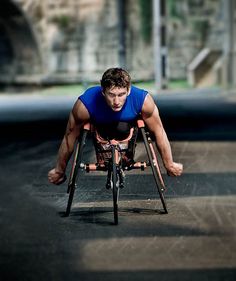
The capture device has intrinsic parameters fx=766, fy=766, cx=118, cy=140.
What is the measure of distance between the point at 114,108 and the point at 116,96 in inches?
4.6

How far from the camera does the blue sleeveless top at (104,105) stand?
19.1ft

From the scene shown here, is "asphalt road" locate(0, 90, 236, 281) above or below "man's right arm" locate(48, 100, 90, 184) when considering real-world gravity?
below

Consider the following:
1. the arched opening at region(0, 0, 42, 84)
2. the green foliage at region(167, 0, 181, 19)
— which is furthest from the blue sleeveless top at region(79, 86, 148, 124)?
the arched opening at region(0, 0, 42, 84)

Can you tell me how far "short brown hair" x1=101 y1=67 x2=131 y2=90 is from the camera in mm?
5520

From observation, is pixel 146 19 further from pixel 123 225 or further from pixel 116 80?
pixel 116 80

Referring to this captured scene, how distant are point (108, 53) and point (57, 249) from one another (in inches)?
1183

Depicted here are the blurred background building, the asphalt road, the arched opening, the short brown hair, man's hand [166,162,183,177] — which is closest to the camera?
the asphalt road

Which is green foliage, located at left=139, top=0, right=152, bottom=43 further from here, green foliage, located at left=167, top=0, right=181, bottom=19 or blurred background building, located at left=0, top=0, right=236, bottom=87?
green foliage, located at left=167, top=0, right=181, bottom=19

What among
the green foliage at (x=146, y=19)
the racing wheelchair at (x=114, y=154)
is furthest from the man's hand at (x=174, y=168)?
the green foliage at (x=146, y=19)

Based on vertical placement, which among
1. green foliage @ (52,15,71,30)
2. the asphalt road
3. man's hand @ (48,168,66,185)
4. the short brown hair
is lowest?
green foliage @ (52,15,71,30)

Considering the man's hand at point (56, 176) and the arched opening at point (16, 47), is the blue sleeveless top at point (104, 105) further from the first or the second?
the arched opening at point (16, 47)

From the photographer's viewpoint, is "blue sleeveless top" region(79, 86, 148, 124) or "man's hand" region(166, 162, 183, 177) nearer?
"blue sleeveless top" region(79, 86, 148, 124)

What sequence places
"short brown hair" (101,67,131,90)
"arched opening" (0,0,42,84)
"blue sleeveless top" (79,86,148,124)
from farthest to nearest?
"arched opening" (0,0,42,84) → "blue sleeveless top" (79,86,148,124) → "short brown hair" (101,67,131,90)

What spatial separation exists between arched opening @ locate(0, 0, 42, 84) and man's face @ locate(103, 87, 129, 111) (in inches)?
1169
